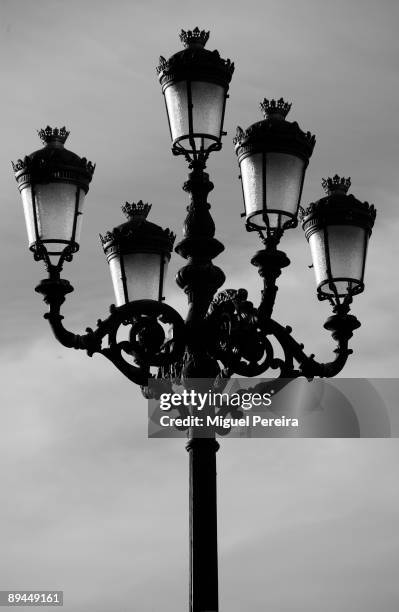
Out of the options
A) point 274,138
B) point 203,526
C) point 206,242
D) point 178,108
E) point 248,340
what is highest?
point 178,108

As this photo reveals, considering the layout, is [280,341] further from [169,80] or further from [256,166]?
[169,80]

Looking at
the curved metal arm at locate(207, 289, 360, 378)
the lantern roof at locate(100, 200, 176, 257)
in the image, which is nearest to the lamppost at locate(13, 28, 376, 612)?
the curved metal arm at locate(207, 289, 360, 378)

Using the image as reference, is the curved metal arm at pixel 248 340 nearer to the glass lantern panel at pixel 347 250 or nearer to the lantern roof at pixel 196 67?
the glass lantern panel at pixel 347 250

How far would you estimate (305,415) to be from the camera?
33.5ft

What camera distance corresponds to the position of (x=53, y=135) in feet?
31.4

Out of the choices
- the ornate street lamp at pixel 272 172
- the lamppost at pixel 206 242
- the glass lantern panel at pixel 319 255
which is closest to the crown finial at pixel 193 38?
the lamppost at pixel 206 242

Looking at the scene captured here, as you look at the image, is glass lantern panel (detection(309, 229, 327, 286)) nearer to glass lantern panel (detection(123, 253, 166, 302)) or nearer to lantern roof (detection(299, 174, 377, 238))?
lantern roof (detection(299, 174, 377, 238))

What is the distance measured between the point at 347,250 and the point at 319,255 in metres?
0.21

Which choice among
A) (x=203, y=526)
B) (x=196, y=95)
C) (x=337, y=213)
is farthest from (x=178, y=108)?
(x=203, y=526)

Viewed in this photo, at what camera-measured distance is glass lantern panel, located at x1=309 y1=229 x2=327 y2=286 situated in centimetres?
970

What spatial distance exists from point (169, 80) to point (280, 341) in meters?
1.95

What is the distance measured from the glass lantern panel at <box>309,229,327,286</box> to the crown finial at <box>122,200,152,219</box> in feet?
4.57

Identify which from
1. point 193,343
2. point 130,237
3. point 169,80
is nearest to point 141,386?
point 193,343

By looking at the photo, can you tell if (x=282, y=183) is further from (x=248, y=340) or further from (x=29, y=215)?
(x=29, y=215)
